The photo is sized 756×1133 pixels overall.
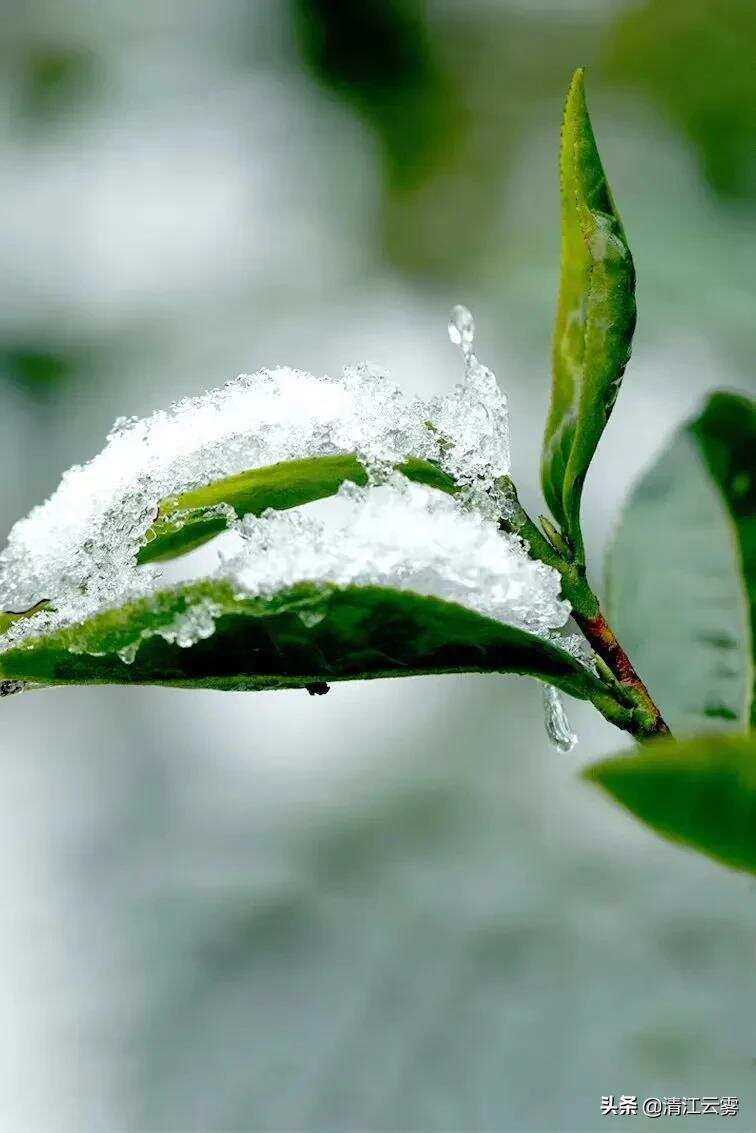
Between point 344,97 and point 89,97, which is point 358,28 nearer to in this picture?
point 344,97

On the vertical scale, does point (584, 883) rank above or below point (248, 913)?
above

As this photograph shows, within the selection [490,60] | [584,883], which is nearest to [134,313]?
[490,60]

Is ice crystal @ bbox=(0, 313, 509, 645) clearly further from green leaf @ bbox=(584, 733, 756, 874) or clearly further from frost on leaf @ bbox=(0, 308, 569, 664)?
green leaf @ bbox=(584, 733, 756, 874)

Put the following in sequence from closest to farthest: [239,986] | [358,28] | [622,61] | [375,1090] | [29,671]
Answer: [29,671]
[375,1090]
[239,986]
[622,61]
[358,28]

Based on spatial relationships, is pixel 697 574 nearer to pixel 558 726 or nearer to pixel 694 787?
pixel 558 726

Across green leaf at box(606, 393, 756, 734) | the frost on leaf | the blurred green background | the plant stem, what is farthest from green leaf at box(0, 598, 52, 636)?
the blurred green background

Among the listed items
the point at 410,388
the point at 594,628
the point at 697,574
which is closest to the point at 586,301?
the point at 594,628
